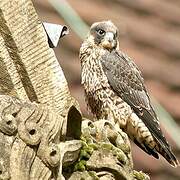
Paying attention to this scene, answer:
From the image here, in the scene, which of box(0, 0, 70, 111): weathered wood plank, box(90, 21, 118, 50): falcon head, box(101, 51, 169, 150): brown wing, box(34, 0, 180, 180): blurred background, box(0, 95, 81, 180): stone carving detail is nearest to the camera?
box(0, 95, 81, 180): stone carving detail

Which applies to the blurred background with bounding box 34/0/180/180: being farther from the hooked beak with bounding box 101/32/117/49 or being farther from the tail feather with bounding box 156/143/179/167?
the hooked beak with bounding box 101/32/117/49

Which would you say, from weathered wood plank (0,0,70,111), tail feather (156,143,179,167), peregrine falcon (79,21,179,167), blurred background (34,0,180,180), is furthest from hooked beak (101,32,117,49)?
weathered wood plank (0,0,70,111)

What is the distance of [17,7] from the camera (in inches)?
122

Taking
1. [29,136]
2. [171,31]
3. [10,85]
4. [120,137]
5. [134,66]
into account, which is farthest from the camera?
[134,66]

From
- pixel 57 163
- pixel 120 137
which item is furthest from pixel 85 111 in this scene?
pixel 57 163

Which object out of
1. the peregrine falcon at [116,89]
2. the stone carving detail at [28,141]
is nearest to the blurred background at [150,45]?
the peregrine falcon at [116,89]

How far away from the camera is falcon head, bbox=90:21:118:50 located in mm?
4957

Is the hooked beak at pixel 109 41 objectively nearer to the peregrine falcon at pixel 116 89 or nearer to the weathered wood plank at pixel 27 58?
the peregrine falcon at pixel 116 89

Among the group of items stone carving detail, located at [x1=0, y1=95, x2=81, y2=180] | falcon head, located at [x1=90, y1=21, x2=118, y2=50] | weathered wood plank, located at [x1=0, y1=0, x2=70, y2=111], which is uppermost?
falcon head, located at [x1=90, y1=21, x2=118, y2=50]

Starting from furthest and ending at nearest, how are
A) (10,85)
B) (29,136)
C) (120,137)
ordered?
(120,137) < (10,85) < (29,136)

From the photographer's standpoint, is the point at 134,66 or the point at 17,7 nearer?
the point at 17,7

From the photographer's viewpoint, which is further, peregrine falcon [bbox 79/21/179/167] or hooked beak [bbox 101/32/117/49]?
hooked beak [bbox 101/32/117/49]

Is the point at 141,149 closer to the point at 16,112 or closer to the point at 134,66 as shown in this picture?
the point at 134,66

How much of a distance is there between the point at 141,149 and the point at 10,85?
6.13 feet
